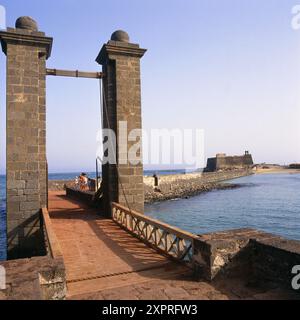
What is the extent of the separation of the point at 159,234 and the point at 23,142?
→ 16.1 feet

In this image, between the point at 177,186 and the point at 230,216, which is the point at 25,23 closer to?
the point at 230,216

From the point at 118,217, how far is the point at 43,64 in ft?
17.8

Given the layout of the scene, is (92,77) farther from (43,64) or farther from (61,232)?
(61,232)

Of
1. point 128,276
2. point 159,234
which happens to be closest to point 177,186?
point 159,234

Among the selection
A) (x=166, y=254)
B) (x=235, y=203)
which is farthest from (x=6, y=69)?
(x=235, y=203)

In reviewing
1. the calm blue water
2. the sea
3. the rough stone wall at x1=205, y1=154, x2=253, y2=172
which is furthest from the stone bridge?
the rough stone wall at x1=205, y1=154, x2=253, y2=172

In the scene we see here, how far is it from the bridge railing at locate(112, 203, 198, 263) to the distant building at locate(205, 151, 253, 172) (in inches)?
2798

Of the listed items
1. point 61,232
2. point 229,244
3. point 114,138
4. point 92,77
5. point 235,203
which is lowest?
point 235,203

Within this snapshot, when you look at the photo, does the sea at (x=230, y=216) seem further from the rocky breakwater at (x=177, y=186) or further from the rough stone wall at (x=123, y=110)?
the rough stone wall at (x=123, y=110)

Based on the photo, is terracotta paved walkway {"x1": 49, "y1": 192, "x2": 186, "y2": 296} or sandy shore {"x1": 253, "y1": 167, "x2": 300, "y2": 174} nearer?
terracotta paved walkway {"x1": 49, "y1": 192, "x2": 186, "y2": 296}

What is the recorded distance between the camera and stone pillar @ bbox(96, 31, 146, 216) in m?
10.2

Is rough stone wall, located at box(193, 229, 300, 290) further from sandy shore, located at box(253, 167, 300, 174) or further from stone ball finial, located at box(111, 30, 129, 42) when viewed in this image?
sandy shore, located at box(253, 167, 300, 174)

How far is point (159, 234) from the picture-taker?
7.01m
